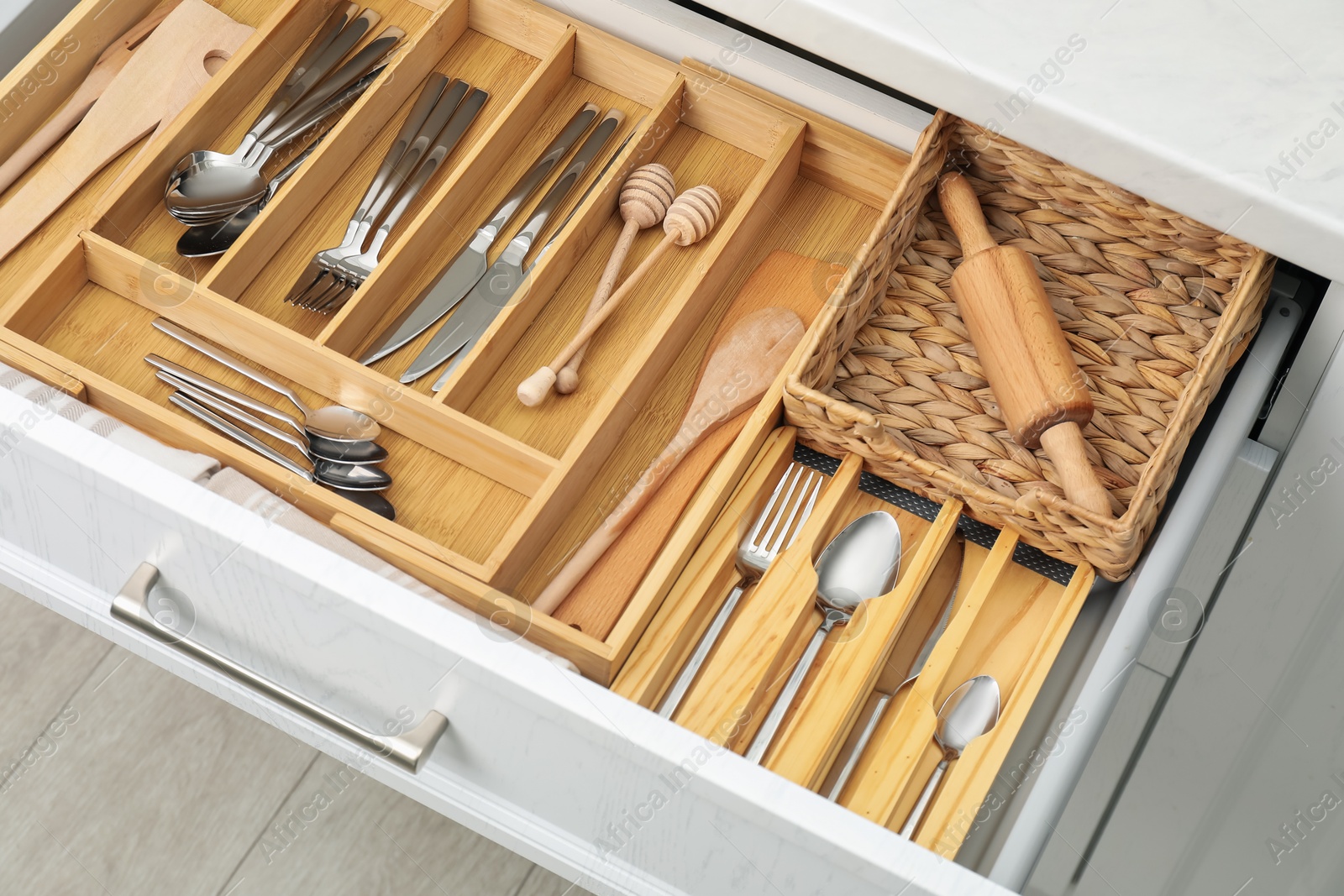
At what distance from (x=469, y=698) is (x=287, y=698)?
4.5 inches

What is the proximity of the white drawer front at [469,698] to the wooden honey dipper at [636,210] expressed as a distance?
0.99 ft

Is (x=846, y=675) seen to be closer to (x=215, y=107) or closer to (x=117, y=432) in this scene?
(x=117, y=432)

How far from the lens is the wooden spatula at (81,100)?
34.7 inches

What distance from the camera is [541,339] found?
88cm

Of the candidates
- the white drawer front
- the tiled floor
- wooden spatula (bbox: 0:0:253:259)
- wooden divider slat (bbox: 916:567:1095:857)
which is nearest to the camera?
the white drawer front

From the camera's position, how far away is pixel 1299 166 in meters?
0.65

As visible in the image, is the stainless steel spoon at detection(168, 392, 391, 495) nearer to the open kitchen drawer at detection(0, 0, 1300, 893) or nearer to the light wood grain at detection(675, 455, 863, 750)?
the open kitchen drawer at detection(0, 0, 1300, 893)

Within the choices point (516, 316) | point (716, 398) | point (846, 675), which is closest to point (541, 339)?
point (516, 316)

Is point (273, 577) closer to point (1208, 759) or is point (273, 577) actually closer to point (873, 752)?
point (873, 752)

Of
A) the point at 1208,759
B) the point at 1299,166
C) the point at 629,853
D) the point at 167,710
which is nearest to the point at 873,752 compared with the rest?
the point at 629,853

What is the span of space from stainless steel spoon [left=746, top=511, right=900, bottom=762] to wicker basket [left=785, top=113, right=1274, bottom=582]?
0.14 feet

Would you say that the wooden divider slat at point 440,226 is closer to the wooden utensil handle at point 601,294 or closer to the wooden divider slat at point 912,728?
the wooden utensil handle at point 601,294

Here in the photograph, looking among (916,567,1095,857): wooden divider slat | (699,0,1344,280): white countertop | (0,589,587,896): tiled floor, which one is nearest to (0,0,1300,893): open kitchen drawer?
(916,567,1095,857): wooden divider slat

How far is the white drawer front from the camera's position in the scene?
21.9 inches
